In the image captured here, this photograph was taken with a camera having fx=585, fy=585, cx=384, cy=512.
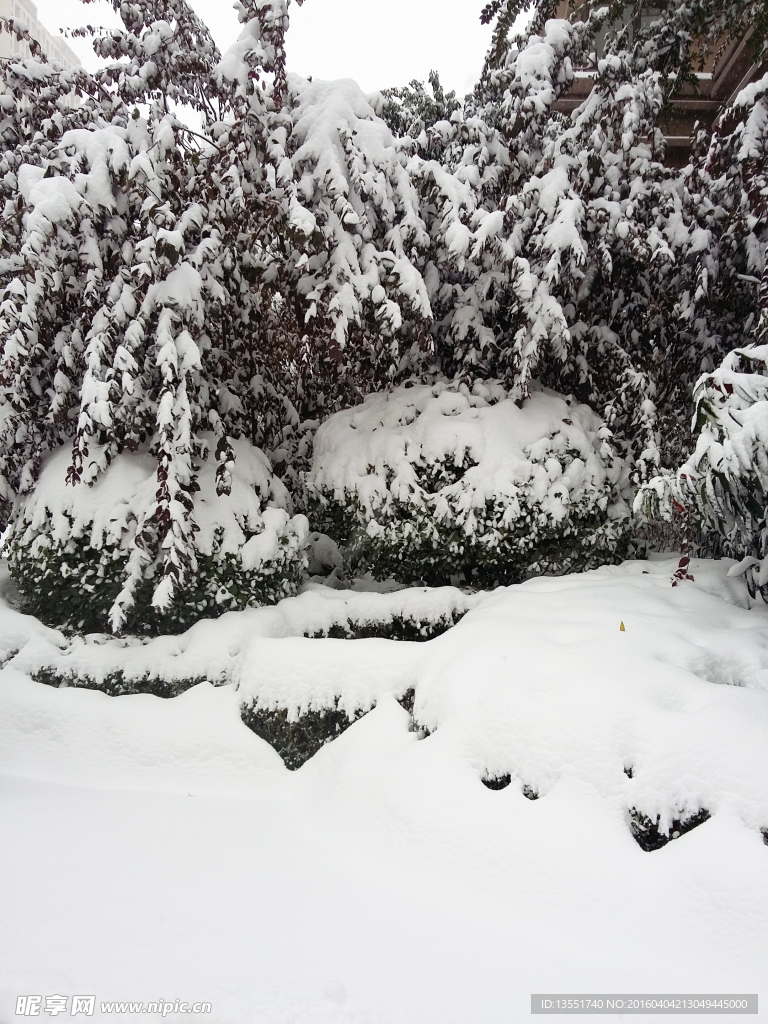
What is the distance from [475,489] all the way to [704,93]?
5.67 metres

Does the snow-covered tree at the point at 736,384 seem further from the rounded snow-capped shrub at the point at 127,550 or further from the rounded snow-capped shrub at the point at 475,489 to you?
the rounded snow-capped shrub at the point at 127,550

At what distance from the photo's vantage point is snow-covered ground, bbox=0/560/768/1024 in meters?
1.46

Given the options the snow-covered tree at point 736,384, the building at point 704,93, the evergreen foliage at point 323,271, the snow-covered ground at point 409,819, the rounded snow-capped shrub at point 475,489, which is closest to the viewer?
the snow-covered ground at point 409,819

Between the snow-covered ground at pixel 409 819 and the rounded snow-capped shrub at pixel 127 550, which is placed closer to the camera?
the snow-covered ground at pixel 409 819

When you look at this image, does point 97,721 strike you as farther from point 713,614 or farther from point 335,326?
point 713,614

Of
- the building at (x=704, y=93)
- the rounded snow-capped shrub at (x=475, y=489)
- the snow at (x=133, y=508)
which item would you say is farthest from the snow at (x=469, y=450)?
the building at (x=704, y=93)

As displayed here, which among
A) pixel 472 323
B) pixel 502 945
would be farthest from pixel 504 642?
pixel 472 323

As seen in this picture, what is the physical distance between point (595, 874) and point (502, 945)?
1.05 ft

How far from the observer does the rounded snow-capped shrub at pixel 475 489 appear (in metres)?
3.04

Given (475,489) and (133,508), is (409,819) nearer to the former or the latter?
(475,489)

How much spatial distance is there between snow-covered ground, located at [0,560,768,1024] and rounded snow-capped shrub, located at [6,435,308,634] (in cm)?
22

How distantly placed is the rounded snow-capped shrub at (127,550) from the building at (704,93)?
487 cm

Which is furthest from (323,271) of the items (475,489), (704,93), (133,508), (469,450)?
(704,93)

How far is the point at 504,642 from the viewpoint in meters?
2.24
